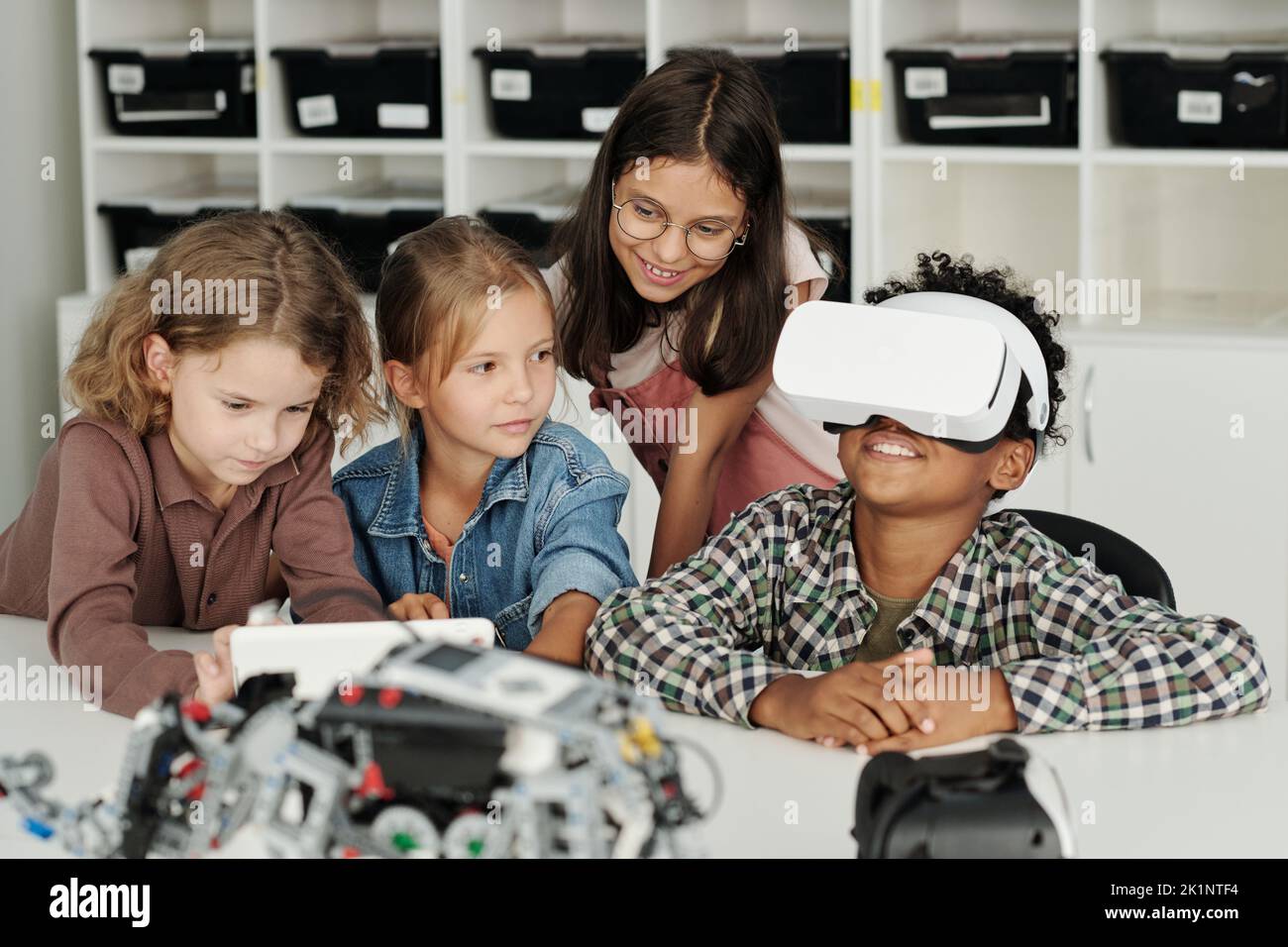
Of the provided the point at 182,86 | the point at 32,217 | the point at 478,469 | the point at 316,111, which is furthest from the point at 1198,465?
the point at 32,217

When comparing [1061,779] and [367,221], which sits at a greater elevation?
[367,221]

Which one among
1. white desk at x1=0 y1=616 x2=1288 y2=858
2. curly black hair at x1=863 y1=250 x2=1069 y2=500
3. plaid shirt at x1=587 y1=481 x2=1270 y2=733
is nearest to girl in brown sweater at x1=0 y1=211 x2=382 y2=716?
white desk at x1=0 y1=616 x2=1288 y2=858

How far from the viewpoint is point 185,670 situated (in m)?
→ 1.21

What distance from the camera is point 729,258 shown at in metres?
1.69

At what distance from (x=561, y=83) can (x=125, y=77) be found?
2.92 ft

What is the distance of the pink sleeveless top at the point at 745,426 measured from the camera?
1.77 metres

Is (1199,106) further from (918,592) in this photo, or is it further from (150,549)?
(150,549)

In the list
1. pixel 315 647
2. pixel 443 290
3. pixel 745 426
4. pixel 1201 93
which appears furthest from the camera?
pixel 1201 93

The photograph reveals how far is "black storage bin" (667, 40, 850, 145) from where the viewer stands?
267 cm

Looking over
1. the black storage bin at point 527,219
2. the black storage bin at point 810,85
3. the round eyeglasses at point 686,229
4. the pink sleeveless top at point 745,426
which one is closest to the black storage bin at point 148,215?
the black storage bin at point 527,219

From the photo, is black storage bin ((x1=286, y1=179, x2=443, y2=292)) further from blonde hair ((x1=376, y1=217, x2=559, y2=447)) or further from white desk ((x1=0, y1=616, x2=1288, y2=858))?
white desk ((x1=0, y1=616, x2=1288, y2=858))
